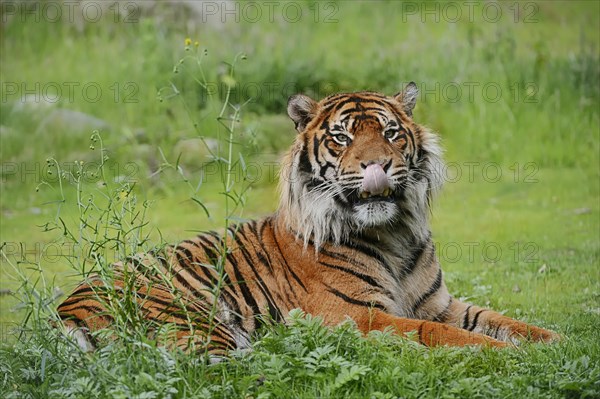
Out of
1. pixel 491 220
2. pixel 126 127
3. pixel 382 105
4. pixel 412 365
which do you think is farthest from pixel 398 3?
pixel 412 365

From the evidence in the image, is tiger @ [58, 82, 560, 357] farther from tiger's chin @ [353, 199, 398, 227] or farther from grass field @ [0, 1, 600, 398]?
grass field @ [0, 1, 600, 398]

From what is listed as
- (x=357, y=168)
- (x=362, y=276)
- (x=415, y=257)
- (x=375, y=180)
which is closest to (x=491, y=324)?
(x=415, y=257)

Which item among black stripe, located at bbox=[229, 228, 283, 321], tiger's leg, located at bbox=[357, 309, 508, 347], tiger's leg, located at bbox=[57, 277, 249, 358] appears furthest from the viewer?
black stripe, located at bbox=[229, 228, 283, 321]

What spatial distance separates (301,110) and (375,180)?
2.86 feet

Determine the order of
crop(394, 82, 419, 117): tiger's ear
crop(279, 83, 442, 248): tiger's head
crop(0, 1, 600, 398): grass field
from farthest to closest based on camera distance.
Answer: crop(394, 82, 419, 117): tiger's ear < crop(279, 83, 442, 248): tiger's head < crop(0, 1, 600, 398): grass field

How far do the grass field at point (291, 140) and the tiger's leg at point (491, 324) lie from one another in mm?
354

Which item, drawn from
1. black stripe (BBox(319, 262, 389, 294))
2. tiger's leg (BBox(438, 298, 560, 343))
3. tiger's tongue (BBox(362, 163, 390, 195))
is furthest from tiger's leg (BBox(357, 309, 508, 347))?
tiger's tongue (BBox(362, 163, 390, 195))

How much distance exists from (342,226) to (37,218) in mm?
5692

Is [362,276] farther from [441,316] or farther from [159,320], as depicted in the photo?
[159,320]

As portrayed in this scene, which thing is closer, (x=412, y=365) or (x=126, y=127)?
(x=412, y=365)

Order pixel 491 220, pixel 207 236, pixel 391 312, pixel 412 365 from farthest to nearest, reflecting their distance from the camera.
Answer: pixel 491 220, pixel 207 236, pixel 391 312, pixel 412 365

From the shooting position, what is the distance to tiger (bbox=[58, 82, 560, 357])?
5.79 m

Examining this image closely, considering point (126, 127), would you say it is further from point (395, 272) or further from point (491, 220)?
point (395, 272)

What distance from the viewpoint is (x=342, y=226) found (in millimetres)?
6086
